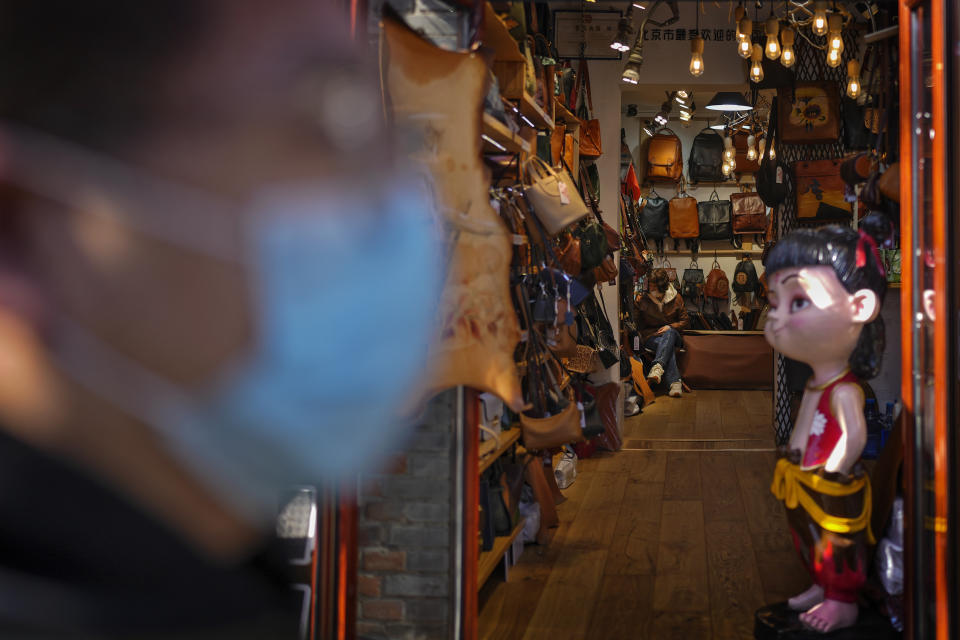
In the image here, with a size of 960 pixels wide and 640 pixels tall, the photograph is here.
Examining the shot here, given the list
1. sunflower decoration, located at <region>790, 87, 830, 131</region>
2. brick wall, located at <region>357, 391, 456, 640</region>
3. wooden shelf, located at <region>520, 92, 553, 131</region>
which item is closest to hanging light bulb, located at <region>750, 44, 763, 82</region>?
sunflower decoration, located at <region>790, 87, 830, 131</region>

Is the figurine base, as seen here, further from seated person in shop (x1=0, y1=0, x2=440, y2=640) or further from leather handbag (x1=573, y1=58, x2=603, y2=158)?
leather handbag (x1=573, y1=58, x2=603, y2=158)

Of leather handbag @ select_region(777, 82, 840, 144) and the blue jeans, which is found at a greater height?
leather handbag @ select_region(777, 82, 840, 144)

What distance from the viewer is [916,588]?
8.07ft

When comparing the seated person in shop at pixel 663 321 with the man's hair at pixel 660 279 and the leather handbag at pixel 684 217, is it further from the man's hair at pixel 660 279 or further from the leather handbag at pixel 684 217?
the leather handbag at pixel 684 217

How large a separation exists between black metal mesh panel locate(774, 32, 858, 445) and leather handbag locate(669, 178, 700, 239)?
171 inches

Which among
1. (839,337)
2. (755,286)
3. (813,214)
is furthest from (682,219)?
(839,337)

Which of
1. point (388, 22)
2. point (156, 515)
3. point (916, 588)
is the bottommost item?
point (916, 588)

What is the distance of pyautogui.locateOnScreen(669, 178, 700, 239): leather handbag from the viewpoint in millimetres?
11430

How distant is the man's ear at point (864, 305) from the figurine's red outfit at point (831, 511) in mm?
189

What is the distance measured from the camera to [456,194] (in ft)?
8.17

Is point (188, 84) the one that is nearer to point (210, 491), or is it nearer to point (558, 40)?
point (210, 491)

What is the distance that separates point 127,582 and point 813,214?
5.89 m

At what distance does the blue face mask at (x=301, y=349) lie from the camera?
1.81 meters

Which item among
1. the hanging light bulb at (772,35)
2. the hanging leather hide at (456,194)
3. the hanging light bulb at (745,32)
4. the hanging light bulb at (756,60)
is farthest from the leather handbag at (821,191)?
the hanging leather hide at (456,194)
